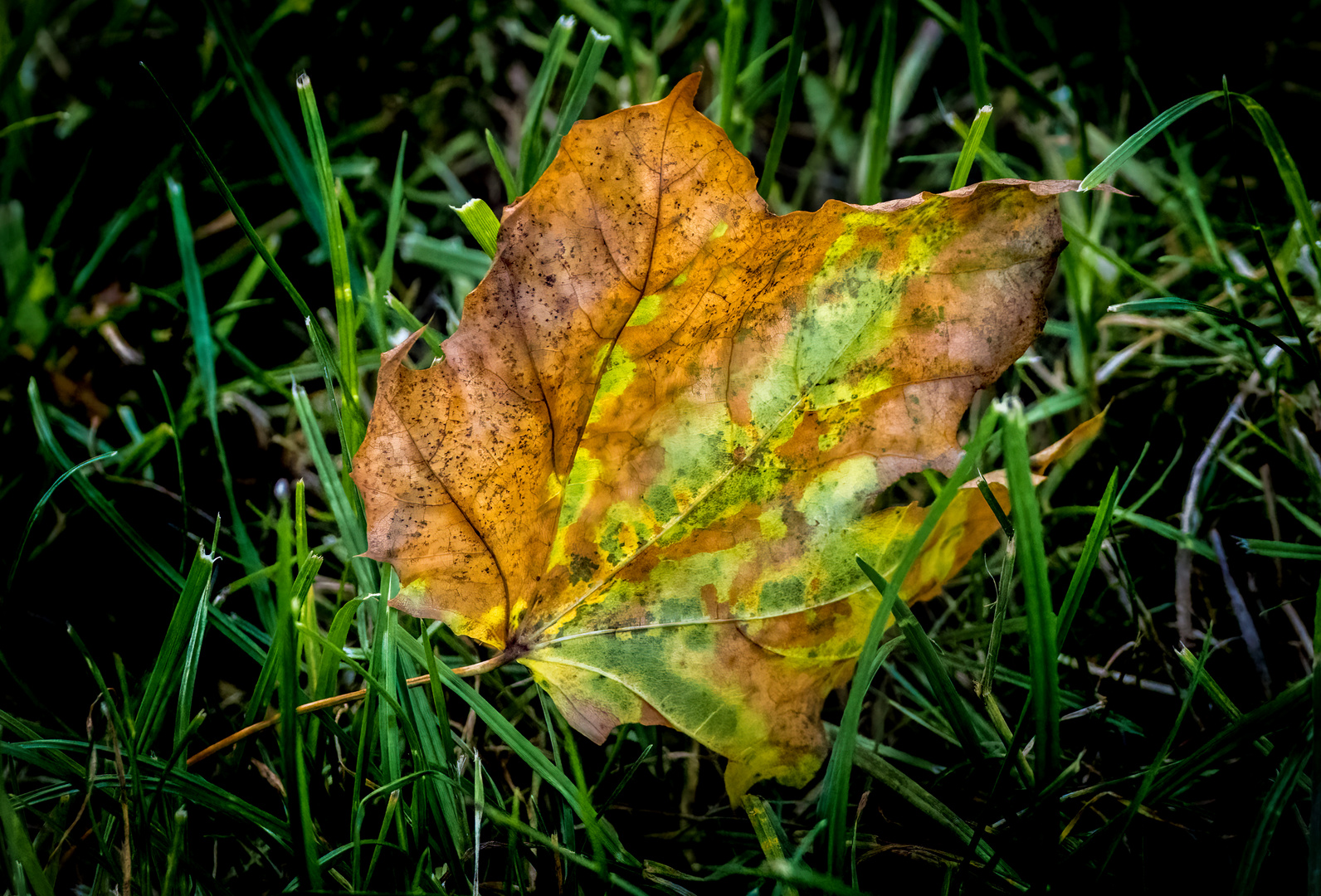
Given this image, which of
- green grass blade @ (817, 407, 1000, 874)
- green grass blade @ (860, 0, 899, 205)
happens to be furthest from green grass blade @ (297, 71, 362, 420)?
green grass blade @ (860, 0, 899, 205)

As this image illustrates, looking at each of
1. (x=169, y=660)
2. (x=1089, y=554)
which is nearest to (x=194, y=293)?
(x=169, y=660)

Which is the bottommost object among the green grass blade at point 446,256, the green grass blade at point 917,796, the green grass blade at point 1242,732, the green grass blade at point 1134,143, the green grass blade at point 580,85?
the green grass blade at point 917,796

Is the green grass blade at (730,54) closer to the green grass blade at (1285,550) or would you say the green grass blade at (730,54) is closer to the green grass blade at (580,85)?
the green grass blade at (580,85)

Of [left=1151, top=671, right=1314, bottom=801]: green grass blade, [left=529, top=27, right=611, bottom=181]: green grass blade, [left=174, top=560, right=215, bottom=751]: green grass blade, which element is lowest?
[left=1151, top=671, right=1314, bottom=801]: green grass blade

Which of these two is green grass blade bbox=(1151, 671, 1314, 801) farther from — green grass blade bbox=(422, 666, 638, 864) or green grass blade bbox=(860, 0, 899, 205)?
green grass blade bbox=(860, 0, 899, 205)

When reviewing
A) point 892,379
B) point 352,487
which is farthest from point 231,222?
point 892,379

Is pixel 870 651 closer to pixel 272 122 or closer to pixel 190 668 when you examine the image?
pixel 190 668

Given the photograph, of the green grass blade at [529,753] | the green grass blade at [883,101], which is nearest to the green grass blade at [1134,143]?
the green grass blade at [883,101]
